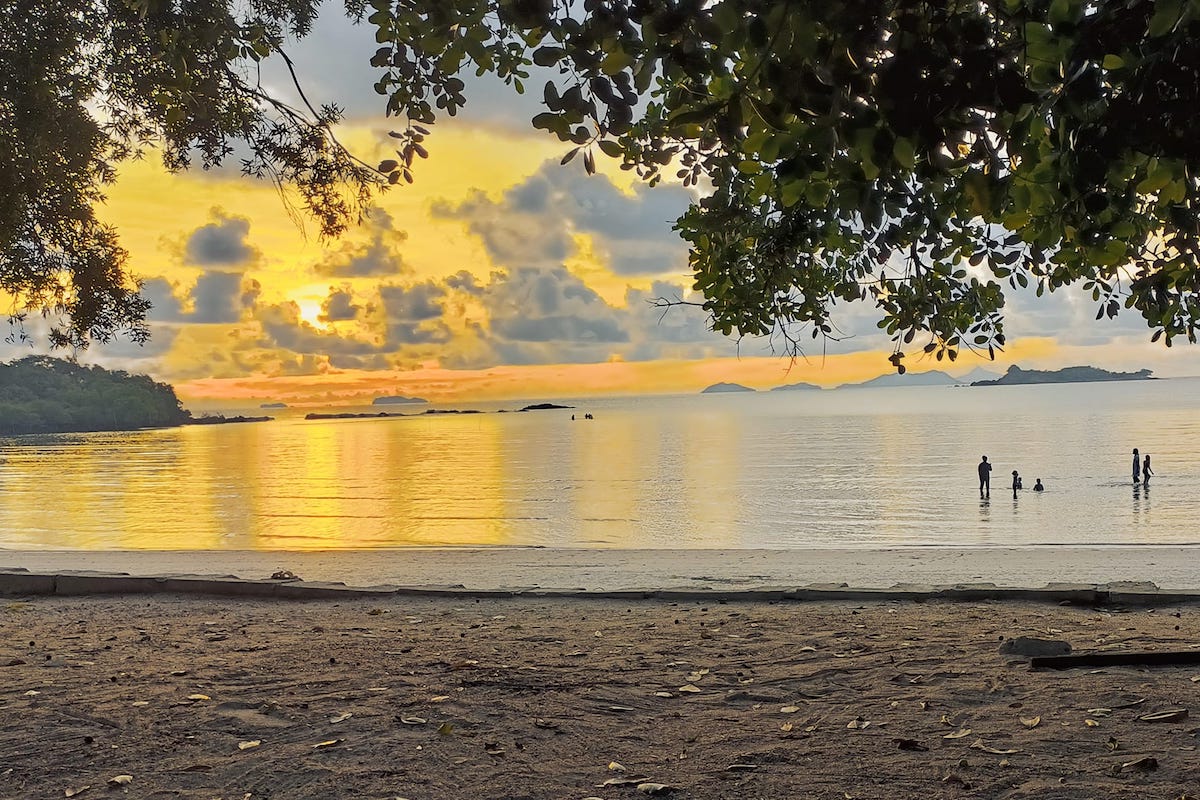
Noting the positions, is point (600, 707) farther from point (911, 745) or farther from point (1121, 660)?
point (1121, 660)

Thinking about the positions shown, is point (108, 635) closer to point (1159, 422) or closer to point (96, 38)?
point (96, 38)

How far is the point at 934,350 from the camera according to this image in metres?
6.91

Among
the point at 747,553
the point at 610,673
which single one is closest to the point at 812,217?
the point at 610,673

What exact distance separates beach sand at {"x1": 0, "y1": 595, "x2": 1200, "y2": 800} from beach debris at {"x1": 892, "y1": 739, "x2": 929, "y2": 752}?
1cm

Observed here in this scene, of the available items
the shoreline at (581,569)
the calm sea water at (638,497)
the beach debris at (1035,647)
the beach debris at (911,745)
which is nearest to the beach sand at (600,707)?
the beach debris at (911,745)

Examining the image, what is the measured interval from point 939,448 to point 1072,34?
78972 mm

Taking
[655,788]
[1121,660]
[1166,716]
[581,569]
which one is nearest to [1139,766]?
[1166,716]

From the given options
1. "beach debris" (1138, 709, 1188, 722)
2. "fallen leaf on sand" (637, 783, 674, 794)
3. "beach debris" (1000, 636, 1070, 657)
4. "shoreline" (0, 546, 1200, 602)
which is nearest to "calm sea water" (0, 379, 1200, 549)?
"shoreline" (0, 546, 1200, 602)

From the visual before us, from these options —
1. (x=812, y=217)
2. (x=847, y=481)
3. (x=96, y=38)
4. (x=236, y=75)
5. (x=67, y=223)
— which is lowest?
(x=847, y=481)

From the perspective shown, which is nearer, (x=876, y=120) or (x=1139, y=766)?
(x=876, y=120)

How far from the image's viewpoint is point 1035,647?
6512mm

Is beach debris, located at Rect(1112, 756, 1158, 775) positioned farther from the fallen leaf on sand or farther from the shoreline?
the shoreline

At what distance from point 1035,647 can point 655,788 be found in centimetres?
334

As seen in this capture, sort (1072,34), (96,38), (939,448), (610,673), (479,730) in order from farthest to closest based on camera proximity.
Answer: (939,448), (96,38), (610,673), (479,730), (1072,34)
